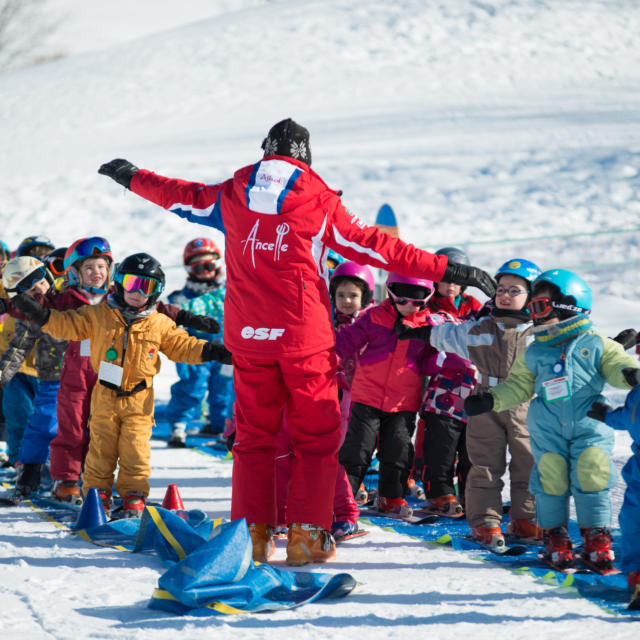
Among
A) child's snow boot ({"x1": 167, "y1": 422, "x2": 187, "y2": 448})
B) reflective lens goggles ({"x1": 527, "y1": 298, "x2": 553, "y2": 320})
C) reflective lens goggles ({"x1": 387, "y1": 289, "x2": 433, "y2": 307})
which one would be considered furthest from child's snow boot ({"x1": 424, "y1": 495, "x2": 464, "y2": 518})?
child's snow boot ({"x1": 167, "y1": 422, "x2": 187, "y2": 448})

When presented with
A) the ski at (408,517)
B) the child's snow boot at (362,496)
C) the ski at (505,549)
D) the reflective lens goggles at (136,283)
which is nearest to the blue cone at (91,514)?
the reflective lens goggles at (136,283)

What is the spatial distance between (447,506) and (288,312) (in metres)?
1.95

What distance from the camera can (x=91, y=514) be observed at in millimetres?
4801

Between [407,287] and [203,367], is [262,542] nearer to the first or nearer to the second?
[407,287]

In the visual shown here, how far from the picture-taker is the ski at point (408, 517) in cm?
522

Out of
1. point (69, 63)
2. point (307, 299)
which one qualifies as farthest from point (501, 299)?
point (69, 63)

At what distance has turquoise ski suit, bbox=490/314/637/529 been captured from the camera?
414 cm

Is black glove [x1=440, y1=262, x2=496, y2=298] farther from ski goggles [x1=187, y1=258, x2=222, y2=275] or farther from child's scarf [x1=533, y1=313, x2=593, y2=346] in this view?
ski goggles [x1=187, y1=258, x2=222, y2=275]

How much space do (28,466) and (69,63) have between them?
3498cm

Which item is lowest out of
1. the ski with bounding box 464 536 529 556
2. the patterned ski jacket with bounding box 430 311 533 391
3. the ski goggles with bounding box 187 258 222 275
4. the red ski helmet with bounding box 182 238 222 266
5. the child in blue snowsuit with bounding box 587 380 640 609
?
the ski with bounding box 464 536 529 556

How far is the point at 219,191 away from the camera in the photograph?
443 cm

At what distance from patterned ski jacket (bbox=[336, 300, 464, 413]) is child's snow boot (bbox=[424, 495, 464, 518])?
0.58 metres

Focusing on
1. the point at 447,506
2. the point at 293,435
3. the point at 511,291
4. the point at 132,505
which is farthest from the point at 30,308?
the point at 447,506

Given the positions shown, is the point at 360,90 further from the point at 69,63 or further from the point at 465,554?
the point at 465,554
